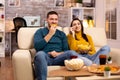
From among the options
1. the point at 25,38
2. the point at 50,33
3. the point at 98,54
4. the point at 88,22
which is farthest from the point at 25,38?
the point at 88,22

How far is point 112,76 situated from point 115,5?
139 inches

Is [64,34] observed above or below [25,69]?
above

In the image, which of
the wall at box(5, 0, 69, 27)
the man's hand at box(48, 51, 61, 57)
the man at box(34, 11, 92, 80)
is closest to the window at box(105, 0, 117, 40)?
the wall at box(5, 0, 69, 27)

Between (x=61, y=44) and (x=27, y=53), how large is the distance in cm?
69

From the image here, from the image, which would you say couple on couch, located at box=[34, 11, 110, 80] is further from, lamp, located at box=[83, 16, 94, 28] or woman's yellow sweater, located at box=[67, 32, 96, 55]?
lamp, located at box=[83, 16, 94, 28]

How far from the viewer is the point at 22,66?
8.80 ft

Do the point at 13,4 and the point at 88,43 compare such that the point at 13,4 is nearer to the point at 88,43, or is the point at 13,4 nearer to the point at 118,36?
the point at 118,36

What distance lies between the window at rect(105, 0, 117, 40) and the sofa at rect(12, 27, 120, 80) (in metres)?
2.10

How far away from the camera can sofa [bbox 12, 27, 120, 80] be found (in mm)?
2680

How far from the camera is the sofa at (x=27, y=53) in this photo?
2.68 meters

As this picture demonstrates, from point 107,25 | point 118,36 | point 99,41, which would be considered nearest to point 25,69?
point 99,41

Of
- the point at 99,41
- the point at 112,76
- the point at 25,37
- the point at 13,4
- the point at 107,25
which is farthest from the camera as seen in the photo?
the point at 13,4

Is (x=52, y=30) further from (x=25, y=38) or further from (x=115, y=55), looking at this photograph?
(x=115, y=55)

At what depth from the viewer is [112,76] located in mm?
2365
